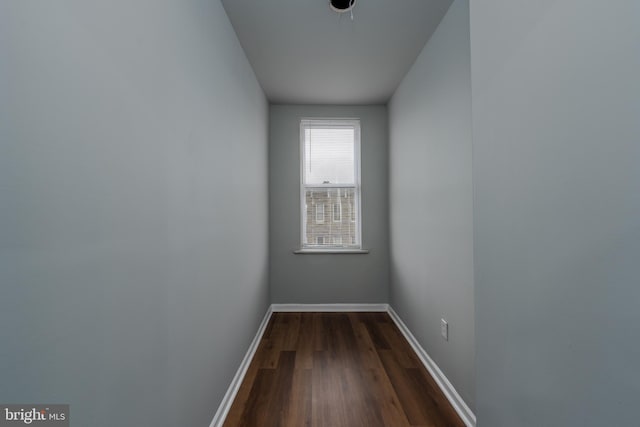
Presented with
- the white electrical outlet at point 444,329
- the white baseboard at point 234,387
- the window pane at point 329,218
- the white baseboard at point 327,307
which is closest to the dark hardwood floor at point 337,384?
the white baseboard at point 234,387

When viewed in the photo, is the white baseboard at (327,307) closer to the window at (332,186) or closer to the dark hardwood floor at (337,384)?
the dark hardwood floor at (337,384)

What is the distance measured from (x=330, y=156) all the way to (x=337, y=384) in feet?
8.66

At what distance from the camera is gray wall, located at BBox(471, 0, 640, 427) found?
1.62 feet

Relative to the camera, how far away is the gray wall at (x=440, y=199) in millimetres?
1834

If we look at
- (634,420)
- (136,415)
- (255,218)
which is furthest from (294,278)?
(634,420)

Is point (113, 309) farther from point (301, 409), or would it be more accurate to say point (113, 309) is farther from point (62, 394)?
point (301, 409)

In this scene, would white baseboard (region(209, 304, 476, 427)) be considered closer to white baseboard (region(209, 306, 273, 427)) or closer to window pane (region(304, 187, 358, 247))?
white baseboard (region(209, 306, 273, 427))

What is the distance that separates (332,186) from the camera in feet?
12.8

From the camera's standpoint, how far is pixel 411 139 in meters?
2.89

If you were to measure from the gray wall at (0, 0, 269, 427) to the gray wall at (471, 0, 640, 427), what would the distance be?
1.10 m

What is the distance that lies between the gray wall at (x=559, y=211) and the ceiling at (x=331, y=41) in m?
1.39

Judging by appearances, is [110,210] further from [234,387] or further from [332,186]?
[332,186]

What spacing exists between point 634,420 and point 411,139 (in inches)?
104

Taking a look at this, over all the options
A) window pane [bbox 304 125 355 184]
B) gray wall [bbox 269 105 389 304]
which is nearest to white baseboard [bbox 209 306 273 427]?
gray wall [bbox 269 105 389 304]
